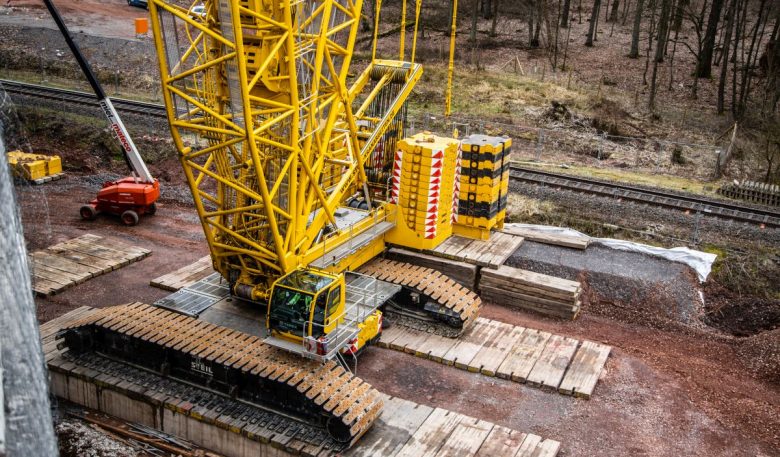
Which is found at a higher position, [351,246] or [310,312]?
[310,312]

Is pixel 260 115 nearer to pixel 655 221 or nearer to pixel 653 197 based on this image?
pixel 655 221

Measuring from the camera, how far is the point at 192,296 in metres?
15.1

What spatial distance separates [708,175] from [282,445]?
2165 centimetres

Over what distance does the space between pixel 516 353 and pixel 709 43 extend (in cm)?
3114

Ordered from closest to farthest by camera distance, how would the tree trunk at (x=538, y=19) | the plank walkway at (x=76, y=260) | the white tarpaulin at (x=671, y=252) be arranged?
the plank walkway at (x=76, y=260) → the white tarpaulin at (x=671, y=252) → the tree trunk at (x=538, y=19)

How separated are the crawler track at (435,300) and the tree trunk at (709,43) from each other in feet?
96.2

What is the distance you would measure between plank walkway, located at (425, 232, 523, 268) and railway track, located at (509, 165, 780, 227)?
Result: 19.1ft

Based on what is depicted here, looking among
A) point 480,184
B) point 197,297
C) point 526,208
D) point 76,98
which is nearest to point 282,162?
point 197,297

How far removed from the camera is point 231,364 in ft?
40.8

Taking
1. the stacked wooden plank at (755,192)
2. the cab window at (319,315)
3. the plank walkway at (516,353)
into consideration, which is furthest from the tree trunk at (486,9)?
the cab window at (319,315)

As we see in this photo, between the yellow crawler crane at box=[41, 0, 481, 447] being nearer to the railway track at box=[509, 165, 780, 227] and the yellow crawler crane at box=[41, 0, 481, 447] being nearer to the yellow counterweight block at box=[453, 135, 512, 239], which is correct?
the yellow counterweight block at box=[453, 135, 512, 239]

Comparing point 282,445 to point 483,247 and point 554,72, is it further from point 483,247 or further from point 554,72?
point 554,72

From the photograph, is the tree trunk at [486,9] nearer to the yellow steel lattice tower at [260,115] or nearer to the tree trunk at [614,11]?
the tree trunk at [614,11]

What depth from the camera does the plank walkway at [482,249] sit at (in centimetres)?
1752
